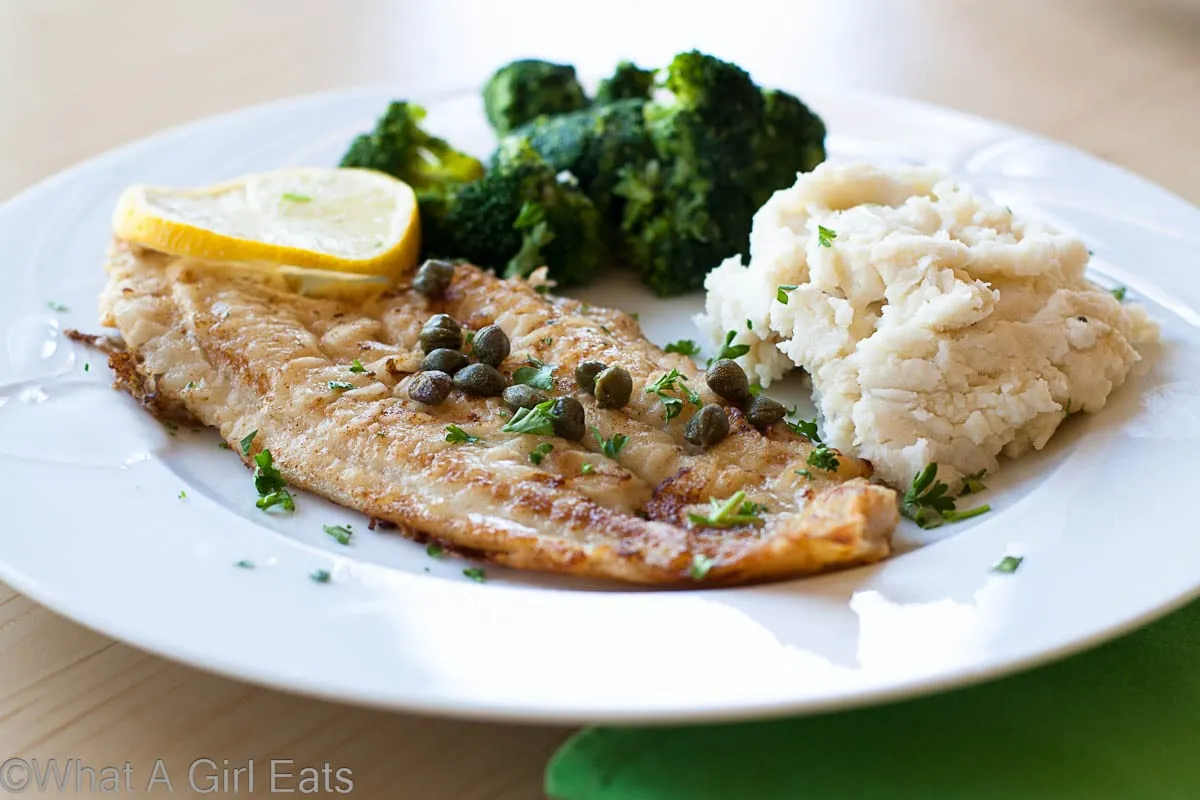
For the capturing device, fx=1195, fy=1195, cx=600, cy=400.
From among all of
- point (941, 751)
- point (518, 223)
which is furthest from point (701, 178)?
point (941, 751)

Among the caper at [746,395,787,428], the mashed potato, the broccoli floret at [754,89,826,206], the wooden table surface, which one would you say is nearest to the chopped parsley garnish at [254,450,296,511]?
the caper at [746,395,787,428]

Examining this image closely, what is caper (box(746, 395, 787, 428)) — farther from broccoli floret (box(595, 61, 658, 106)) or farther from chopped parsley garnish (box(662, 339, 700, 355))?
broccoli floret (box(595, 61, 658, 106))

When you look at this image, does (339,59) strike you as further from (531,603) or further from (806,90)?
Result: (531,603)

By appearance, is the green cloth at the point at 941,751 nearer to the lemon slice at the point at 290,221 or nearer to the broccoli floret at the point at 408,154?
the lemon slice at the point at 290,221

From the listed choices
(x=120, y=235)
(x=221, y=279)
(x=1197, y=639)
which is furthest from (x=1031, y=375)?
(x=120, y=235)

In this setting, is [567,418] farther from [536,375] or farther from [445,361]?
[445,361]
